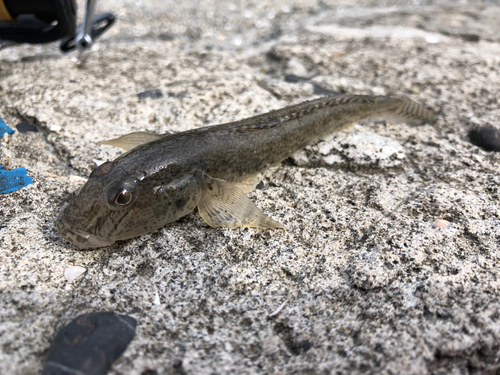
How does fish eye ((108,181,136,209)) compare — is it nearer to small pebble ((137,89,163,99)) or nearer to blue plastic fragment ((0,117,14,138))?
blue plastic fragment ((0,117,14,138))

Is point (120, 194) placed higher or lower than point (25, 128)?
higher

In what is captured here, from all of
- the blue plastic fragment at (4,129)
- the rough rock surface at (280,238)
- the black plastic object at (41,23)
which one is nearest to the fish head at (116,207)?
the rough rock surface at (280,238)

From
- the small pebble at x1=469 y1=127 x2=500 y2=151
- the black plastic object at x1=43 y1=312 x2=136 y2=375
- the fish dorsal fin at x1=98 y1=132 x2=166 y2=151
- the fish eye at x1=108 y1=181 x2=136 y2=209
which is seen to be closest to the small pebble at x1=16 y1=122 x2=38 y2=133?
the fish dorsal fin at x1=98 y1=132 x2=166 y2=151

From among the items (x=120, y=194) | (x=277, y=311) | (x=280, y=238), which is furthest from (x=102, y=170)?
(x=277, y=311)

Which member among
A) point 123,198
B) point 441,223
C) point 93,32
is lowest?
point 441,223

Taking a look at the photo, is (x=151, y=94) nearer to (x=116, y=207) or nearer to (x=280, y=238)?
(x=116, y=207)

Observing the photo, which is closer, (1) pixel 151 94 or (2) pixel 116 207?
(2) pixel 116 207
